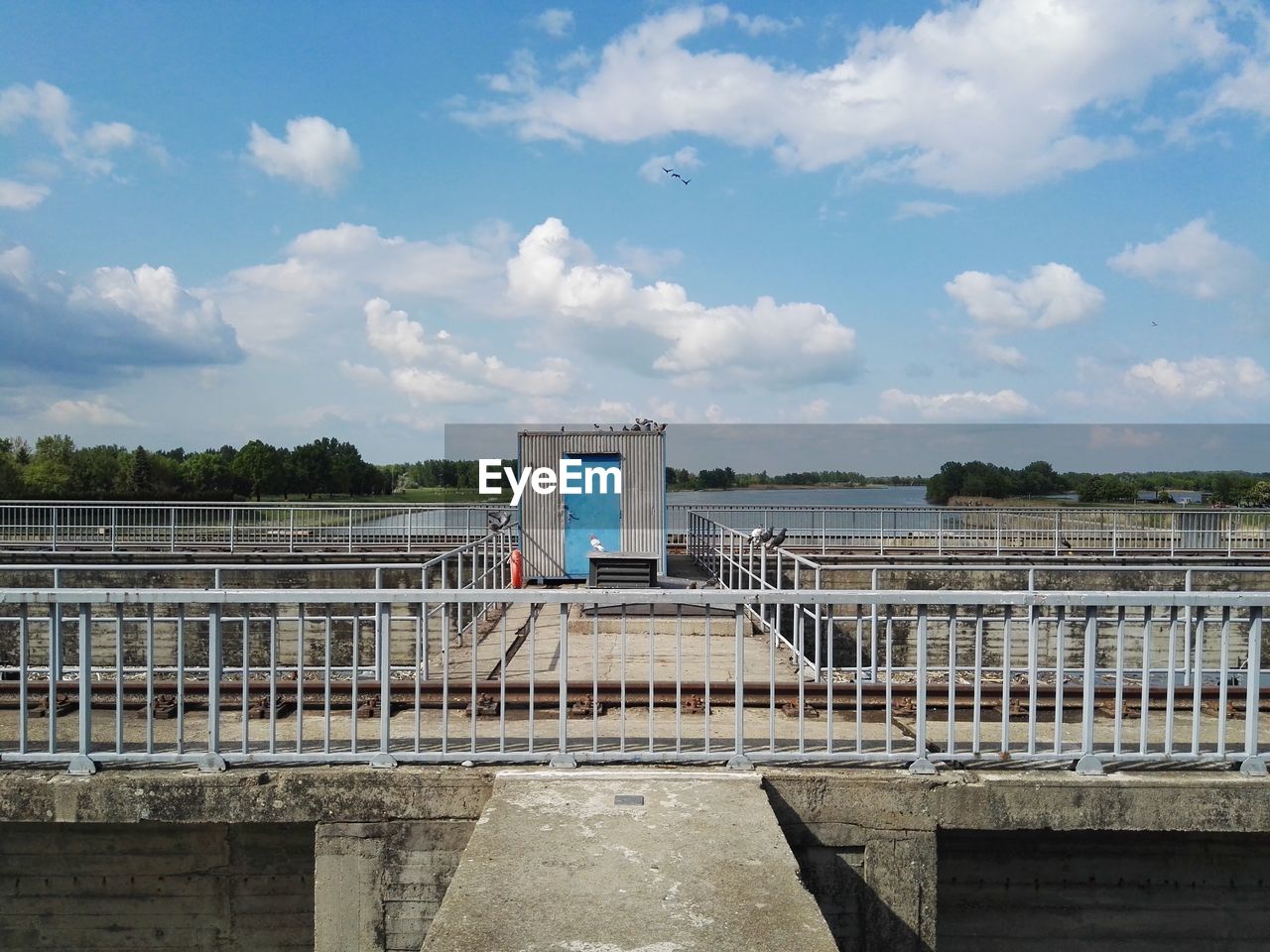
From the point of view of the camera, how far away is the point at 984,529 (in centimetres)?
2741

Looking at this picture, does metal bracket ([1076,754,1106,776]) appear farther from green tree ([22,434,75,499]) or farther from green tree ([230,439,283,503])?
green tree ([230,439,283,503])

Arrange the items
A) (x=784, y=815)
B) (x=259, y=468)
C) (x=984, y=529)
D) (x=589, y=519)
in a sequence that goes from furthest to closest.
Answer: (x=259, y=468) → (x=984, y=529) → (x=589, y=519) → (x=784, y=815)

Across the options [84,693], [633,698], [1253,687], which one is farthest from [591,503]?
[1253,687]

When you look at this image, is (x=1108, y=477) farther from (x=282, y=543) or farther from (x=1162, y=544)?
(x=282, y=543)

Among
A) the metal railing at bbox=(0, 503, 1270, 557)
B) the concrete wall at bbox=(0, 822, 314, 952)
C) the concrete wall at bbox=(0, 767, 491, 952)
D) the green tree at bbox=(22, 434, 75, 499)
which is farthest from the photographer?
the green tree at bbox=(22, 434, 75, 499)

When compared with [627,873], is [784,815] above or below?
below

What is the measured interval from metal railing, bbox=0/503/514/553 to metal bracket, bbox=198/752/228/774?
1761 cm

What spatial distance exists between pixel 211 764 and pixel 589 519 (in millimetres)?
11498

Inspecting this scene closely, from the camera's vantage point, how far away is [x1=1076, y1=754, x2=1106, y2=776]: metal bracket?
16.3 feet

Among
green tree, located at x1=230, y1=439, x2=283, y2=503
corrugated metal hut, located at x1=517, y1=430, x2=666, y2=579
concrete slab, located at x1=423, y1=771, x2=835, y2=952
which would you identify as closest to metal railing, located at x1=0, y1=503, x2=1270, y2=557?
corrugated metal hut, located at x1=517, y1=430, x2=666, y2=579

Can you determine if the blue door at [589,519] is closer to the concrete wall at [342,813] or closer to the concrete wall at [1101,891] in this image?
the concrete wall at [1101,891]

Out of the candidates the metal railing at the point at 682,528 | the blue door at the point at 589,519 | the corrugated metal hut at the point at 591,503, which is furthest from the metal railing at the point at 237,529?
the blue door at the point at 589,519

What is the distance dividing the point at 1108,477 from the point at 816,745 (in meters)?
69.3

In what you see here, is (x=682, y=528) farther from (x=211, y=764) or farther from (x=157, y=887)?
(x=211, y=764)
